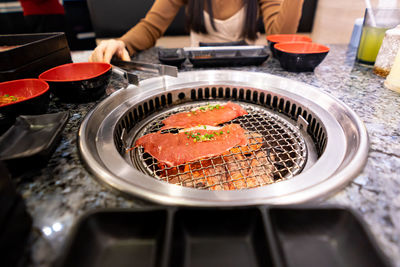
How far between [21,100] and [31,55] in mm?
509

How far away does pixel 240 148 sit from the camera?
1.24m

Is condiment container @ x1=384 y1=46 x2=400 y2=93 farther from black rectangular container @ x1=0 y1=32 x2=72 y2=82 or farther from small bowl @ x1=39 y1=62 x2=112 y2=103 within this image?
black rectangular container @ x1=0 y1=32 x2=72 y2=82

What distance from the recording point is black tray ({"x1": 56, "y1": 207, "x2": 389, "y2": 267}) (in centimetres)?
57

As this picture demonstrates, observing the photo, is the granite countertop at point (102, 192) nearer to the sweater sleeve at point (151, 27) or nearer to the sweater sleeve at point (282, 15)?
the sweater sleeve at point (151, 27)

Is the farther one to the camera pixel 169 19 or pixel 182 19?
pixel 182 19

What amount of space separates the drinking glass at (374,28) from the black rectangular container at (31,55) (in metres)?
2.22

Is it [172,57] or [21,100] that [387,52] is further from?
[21,100]

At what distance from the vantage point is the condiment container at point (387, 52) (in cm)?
147

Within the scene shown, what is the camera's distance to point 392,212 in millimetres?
667

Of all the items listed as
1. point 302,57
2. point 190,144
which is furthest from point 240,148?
point 302,57

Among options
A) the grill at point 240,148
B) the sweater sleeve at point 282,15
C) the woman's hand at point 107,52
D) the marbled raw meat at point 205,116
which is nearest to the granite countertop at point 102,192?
the grill at point 240,148

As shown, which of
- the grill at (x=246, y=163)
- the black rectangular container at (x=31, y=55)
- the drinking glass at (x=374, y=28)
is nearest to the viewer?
the grill at (x=246, y=163)

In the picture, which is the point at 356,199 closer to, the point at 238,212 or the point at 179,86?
the point at 238,212

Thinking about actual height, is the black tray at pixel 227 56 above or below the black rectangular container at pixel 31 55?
below
